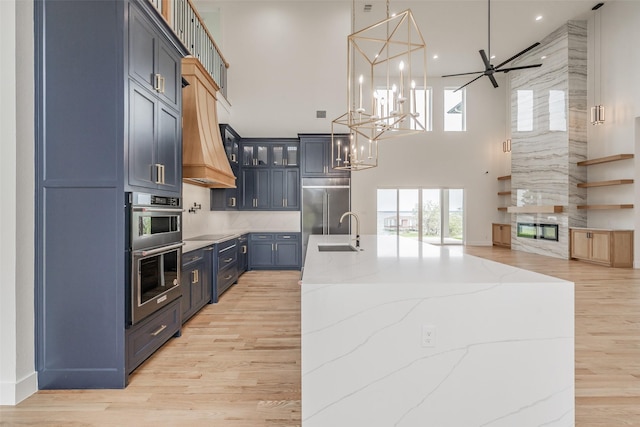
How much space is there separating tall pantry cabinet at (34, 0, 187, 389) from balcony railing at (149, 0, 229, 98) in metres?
1.46

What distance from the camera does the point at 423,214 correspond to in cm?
1016

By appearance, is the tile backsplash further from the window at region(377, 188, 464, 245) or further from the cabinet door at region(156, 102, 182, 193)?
the window at region(377, 188, 464, 245)

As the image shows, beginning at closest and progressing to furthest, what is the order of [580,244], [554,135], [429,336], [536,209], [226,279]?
1. [429,336]
2. [226,279]
3. [580,244]
4. [554,135]
5. [536,209]

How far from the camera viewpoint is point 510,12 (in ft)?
21.4

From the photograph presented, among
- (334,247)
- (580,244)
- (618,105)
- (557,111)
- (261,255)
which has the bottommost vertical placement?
(261,255)

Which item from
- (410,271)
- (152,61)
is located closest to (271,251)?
(152,61)

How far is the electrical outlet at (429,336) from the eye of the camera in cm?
154

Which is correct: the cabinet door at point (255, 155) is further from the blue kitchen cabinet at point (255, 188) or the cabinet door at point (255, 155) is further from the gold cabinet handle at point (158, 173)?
the gold cabinet handle at point (158, 173)

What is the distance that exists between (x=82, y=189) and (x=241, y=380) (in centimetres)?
172

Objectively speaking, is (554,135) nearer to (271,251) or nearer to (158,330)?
(271,251)

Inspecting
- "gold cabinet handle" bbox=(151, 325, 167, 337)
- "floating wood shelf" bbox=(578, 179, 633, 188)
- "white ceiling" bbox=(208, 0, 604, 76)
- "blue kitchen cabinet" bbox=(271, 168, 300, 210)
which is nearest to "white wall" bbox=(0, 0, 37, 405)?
"gold cabinet handle" bbox=(151, 325, 167, 337)

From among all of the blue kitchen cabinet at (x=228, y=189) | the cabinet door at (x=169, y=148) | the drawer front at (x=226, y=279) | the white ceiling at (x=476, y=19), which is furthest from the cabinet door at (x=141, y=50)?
the white ceiling at (x=476, y=19)

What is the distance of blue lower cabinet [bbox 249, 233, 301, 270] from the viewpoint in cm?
639

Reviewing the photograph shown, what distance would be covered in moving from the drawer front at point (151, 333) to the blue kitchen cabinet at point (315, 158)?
4062 mm
